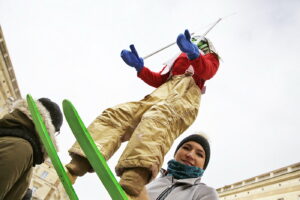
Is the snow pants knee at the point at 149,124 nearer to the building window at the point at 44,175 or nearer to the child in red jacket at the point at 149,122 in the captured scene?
the child in red jacket at the point at 149,122

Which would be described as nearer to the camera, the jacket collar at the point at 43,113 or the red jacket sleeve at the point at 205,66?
the jacket collar at the point at 43,113

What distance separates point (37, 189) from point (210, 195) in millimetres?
39291

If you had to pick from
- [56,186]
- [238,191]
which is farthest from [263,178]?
[56,186]

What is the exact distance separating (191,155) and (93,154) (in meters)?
1.65

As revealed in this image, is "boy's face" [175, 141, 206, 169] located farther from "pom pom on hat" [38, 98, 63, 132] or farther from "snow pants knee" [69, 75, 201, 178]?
"pom pom on hat" [38, 98, 63, 132]

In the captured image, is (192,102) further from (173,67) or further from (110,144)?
(110,144)

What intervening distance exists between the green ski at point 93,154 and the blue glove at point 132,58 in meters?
1.77

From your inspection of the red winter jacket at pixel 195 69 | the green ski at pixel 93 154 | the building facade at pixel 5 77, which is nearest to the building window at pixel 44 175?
the building facade at pixel 5 77

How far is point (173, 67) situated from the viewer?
122 inches

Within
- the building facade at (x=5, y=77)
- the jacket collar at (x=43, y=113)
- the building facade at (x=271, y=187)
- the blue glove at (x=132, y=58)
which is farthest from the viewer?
the building facade at (x=5, y=77)

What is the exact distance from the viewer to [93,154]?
1.43 metres

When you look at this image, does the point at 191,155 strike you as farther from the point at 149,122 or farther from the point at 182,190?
the point at 149,122

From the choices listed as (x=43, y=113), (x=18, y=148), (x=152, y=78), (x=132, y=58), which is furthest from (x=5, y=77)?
(x=18, y=148)

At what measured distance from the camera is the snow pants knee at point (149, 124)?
67.2 inches
